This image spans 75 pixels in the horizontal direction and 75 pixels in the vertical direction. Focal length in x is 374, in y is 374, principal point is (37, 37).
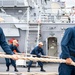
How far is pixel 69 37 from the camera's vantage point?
25.3 ft

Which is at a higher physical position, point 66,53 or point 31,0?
point 31,0

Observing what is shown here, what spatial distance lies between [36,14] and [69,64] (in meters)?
25.7

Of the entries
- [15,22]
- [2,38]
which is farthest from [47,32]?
[2,38]

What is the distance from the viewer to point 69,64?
764 cm

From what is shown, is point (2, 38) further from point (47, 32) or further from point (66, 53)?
point (47, 32)

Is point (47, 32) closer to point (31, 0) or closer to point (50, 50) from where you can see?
point (50, 50)

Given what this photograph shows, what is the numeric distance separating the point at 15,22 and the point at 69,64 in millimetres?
21198

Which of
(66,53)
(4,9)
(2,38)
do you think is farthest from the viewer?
(4,9)

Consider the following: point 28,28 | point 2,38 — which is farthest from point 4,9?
point 2,38

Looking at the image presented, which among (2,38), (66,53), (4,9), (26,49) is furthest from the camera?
(4,9)

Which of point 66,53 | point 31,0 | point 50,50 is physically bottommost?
point 50,50

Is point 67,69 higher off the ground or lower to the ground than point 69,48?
lower

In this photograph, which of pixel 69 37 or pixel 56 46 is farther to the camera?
pixel 56 46

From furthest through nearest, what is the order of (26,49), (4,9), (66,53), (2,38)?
(4,9) < (26,49) < (2,38) < (66,53)
